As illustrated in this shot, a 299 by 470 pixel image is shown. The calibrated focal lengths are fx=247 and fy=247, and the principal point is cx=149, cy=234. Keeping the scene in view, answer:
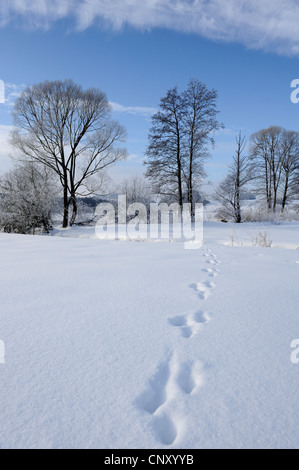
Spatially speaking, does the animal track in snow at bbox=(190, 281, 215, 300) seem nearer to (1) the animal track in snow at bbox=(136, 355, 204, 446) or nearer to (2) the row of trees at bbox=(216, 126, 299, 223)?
(1) the animal track in snow at bbox=(136, 355, 204, 446)

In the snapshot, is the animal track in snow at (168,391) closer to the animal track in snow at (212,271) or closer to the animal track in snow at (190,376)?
the animal track in snow at (190,376)

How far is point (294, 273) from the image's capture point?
9.59 feet

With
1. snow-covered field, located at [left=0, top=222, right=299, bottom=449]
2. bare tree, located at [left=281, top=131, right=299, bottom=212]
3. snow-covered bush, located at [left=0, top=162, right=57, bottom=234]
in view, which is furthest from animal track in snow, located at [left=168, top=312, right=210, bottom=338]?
bare tree, located at [left=281, top=131, right=299, bottom=212]

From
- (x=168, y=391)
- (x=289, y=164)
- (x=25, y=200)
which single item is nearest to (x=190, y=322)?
(x=168, y=391)

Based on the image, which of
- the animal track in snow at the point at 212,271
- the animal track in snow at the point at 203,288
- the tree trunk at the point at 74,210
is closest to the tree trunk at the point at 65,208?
the tree trunk at the point at 74,210

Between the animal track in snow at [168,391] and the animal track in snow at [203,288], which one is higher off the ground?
the animal track in snow at [203,288]

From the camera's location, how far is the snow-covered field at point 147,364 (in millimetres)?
836

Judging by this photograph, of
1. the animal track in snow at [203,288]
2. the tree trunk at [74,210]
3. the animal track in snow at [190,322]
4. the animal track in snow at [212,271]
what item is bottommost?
the animal track in snow at [190,322]

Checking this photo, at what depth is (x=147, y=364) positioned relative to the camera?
3.89ft

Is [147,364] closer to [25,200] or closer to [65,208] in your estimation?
[25,200]

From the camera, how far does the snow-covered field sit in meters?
0.84

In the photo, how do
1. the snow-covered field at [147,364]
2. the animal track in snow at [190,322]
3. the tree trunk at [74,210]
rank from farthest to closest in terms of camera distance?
the tree trunk at [74,210]
the animal track in snow at [190,322]
the snow-covered field at [147,364]

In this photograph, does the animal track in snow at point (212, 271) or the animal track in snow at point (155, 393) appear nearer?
the animal track in snow at point (155, 393)
